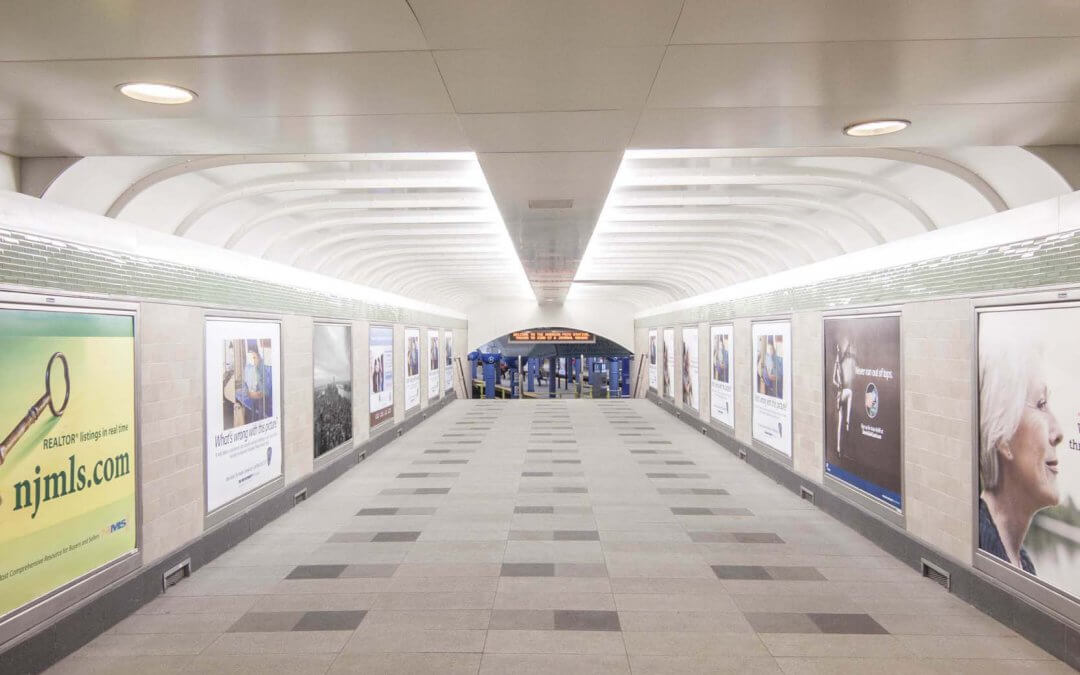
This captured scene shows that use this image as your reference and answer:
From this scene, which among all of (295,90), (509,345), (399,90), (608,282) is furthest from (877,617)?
(509,345)

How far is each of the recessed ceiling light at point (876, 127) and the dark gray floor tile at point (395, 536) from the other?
4.89 metres

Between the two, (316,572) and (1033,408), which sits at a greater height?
(1033,408)

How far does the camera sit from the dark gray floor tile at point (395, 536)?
6.16 metres

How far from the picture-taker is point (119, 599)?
4.40 meters

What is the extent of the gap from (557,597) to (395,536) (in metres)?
2.17

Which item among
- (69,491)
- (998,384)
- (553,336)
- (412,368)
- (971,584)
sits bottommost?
(971,584)

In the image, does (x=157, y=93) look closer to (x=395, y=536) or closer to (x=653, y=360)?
(x=395, y=536)

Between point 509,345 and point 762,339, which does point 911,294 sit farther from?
point 509,345

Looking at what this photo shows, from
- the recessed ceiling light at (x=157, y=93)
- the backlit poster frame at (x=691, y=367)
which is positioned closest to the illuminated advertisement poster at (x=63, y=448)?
the recessed ceiling light at (x=157, y=93)

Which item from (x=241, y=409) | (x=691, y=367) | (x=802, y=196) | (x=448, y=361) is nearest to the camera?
(x=241, y=409)

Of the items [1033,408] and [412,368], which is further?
[412,368]

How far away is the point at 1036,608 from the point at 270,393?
266 inches

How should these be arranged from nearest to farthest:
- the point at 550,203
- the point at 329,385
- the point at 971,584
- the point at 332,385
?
the point at 971,584 → the point at 550,203 → the point at 329,385 → the point at 332,385

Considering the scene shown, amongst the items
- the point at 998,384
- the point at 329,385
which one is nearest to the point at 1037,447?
the point at 998,384
